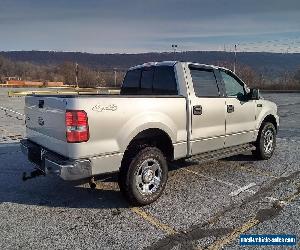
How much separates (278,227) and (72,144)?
2683 mm

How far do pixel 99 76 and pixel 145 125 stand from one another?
7156 cm

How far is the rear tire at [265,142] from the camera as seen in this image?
22.2 feet

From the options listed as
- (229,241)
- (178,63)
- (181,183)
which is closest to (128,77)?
(178,63)

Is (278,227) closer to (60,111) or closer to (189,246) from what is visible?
(189,246)

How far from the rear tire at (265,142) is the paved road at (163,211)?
0.46 m

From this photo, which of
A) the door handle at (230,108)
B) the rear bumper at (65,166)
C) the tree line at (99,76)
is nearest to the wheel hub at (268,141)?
the door handle at (230,108)

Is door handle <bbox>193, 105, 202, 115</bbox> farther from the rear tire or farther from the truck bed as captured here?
the rear tire

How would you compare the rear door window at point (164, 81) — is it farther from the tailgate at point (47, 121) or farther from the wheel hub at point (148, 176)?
the tailgate at point (47, 121)

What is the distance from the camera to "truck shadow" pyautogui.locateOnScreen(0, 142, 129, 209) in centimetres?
468

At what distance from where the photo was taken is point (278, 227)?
12.8 ft

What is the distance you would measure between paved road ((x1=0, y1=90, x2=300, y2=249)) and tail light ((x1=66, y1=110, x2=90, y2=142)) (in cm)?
111

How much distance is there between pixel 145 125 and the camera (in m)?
4.46

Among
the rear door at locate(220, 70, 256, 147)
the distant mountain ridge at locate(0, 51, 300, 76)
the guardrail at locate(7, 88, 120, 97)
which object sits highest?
the distant mountain ridge at locate(0, 51, 300, 76)

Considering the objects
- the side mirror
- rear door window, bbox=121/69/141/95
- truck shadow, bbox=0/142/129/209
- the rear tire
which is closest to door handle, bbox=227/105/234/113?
the side mirror
